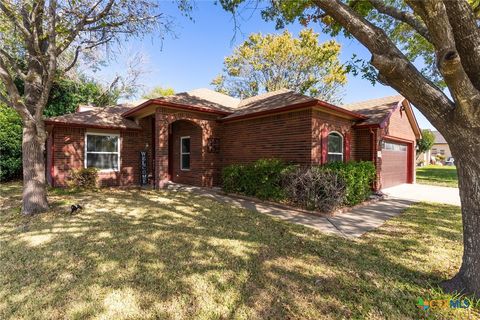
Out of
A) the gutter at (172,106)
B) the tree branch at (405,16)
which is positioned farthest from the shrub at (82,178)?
the tree branch at (405,16)

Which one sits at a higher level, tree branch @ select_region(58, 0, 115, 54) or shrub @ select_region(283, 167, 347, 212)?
tree branch @ select_region(58, 0, 115, 54)

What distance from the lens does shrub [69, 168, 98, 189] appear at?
32.6 ft

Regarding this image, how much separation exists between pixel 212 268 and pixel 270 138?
21.2 ft

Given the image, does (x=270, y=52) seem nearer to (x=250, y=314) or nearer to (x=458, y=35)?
(x=458, y=35)

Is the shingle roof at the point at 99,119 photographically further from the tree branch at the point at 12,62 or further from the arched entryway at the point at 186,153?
the tree branch at the point at 12,62

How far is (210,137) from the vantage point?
425 inches

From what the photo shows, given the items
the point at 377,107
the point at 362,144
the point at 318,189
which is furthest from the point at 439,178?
the point at 318,189

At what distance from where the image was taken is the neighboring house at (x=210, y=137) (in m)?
8.57

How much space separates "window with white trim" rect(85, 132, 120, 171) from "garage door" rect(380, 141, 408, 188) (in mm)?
12491

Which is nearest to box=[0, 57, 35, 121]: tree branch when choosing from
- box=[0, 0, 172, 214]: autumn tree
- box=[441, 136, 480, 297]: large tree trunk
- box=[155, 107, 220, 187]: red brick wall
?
box=[0, 0, 172, 214]: autumn tree

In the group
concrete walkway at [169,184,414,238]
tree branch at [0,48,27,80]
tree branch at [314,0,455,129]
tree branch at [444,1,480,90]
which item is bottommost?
concrete walkway at [169,184,414,238]

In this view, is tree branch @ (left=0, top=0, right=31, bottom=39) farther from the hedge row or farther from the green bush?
the green bush

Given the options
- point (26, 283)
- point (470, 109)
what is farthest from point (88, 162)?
point (470, 109)

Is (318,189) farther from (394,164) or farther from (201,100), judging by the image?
(394,164)
